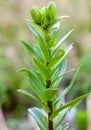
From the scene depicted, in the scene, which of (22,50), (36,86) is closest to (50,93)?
(36,86)

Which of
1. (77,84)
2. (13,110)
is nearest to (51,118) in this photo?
(77,84)

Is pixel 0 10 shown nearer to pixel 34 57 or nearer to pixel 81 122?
pixel 81 122

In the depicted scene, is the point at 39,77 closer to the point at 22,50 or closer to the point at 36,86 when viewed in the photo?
the point at 36,86

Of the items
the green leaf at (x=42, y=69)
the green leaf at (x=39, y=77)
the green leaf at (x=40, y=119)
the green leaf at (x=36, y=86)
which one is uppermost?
the green leaf at (x=42, y=69)

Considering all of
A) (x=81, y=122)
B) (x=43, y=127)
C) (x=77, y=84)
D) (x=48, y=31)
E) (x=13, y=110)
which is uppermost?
(x=48, y=31)

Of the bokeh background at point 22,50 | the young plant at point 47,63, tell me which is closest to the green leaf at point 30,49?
the young plant at point 47,63

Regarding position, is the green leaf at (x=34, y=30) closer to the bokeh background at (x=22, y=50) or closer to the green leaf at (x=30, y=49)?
the green leaf at (x=30, y=49)

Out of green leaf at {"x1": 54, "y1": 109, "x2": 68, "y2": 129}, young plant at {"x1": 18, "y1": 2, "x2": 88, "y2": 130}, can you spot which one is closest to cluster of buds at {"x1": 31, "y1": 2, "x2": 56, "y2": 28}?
young plant at {"x1": 18, "y1": 2, "x2": 88, "y2": 130}
